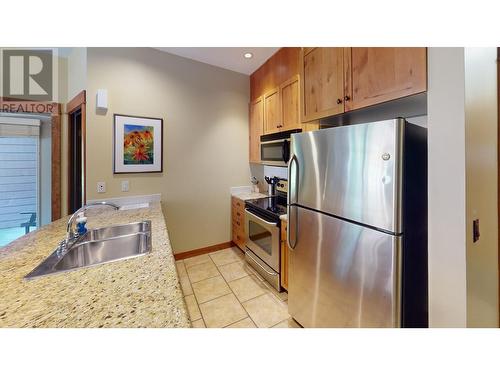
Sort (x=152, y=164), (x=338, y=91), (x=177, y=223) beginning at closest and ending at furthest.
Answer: (x=338, y=91)
(x=152, y=164)
(x=177, y=223)

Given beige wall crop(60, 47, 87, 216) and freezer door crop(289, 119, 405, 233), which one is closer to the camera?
freezer door crop(289, 119, 405, 233)

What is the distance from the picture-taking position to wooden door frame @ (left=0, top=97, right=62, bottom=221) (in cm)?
226

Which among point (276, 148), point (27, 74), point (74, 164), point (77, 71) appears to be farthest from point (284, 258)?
point (27, 74)

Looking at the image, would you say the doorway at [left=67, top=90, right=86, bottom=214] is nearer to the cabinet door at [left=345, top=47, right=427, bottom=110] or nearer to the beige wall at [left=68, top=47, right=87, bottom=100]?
the beige wall at [left=68, top=47, right=87, bottom=100]

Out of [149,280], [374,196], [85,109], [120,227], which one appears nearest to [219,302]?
[120,227]

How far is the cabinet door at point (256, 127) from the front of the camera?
2.74 m

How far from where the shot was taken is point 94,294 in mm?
707

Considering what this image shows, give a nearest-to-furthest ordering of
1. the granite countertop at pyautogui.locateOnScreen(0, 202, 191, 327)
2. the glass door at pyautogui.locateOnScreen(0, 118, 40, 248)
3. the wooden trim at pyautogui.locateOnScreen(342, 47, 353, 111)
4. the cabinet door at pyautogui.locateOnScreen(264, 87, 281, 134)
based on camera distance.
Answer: the granite countertop at pyautogui.locateOnScreen(0, 202, 191, 327)
the wooden trim at pyautogui.locateOnScreen(342, 47, 353, 111)
the cabinet door at pyautogui.locateOnScreen(264, 87, 281, 134)
the glass door at pyautogui.locateOnScreen(0, 118, 40, 248)

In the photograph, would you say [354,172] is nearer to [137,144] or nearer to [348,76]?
[348,76]

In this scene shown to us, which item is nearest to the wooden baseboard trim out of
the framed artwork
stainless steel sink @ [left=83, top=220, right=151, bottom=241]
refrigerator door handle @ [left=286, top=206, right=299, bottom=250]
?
the framed artwork

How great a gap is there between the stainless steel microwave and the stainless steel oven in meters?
0.70
